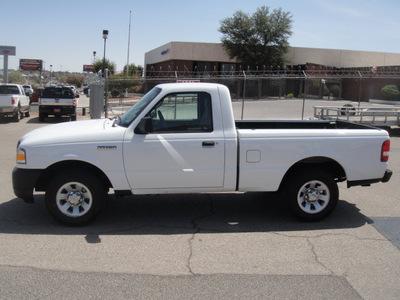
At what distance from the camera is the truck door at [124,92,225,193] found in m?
5.28

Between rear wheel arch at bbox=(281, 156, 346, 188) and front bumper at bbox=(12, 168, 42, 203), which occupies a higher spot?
rear wheel arch at bbox=(281, 156, 346, 188)

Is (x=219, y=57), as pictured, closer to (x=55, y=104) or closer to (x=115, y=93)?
(x=115, y=93)

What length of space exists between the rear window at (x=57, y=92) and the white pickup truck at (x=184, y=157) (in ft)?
50.0

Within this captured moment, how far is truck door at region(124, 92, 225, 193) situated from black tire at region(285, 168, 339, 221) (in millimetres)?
1085

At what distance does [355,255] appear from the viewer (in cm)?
468

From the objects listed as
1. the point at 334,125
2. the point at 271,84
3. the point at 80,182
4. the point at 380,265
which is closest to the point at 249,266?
the point at 380,265

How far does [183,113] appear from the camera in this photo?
5594 millimetres

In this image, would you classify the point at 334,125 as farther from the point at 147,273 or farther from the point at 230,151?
the point at 147,273

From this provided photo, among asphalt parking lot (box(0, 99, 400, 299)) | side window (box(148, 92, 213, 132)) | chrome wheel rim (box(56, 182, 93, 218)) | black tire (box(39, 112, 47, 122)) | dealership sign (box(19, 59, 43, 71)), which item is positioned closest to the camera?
asphalt parking lot (box(0, 99, 400, 299))

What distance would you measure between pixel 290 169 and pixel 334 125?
6.07 ft

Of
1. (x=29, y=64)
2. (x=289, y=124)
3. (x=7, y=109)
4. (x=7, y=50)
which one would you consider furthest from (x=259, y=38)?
(x=29, y=64)

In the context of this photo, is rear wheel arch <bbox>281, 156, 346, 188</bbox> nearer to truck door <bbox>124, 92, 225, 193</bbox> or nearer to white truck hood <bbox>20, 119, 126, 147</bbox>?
truck door <bbox>124, 92, 225, 193</bbox>

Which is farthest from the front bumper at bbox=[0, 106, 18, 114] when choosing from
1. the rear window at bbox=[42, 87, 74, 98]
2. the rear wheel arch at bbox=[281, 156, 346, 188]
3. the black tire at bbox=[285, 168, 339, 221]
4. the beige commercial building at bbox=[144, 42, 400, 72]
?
the beige commercial building at bbox=[144, 42, 400, 72]

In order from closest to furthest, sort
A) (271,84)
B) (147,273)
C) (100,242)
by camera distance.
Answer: (147,273)
(100,242)
(271,84)
